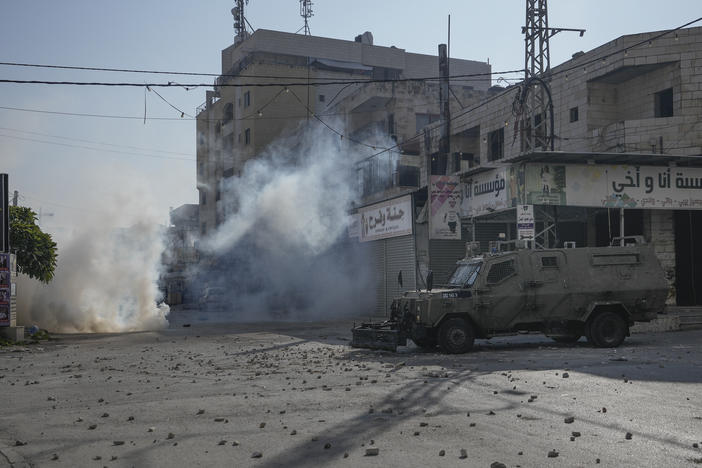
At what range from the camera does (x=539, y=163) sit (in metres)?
20.7

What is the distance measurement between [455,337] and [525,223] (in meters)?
6.03

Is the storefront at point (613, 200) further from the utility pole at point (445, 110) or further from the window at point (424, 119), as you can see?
the window at point (424, 119)

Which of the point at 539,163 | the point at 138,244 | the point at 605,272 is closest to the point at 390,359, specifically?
the point at 605,272

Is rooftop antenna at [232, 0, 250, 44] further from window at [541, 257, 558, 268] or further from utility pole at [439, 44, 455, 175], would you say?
window at [541, 257, 558, 268]

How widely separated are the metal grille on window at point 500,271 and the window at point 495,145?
1995cm

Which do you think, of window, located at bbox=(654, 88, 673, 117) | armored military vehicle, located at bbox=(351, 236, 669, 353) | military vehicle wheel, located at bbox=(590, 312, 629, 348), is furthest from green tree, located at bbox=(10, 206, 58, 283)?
window, located at bbox=(654, 88, 673, 117)

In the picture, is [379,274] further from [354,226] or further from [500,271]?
[500,271]

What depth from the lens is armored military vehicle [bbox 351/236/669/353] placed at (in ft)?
48.1

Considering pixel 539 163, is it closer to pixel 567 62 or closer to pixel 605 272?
pixel 605 272

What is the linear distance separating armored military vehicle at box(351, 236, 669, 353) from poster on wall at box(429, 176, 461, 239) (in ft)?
30.7

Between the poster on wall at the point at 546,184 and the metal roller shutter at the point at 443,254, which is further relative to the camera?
the metal roller shutter at the point at 443,254

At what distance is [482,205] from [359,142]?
79.7 feet

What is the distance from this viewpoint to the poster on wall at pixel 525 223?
19156 millimetres

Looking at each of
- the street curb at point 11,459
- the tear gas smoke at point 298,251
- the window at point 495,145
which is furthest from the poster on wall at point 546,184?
the street curb at point 11,459
